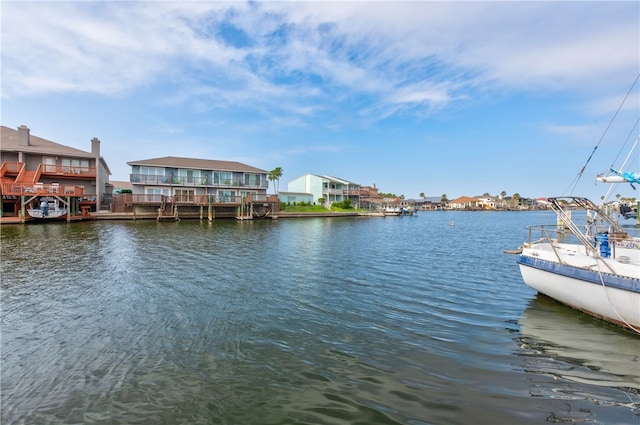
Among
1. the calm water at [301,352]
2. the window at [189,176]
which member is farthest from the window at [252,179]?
the calm water at [301,352]

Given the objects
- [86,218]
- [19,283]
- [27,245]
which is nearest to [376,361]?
[19,283]

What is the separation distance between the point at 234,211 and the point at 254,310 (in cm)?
4671

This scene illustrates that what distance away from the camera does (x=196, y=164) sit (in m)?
52.8

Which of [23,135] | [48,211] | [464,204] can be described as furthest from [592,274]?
[464,204]

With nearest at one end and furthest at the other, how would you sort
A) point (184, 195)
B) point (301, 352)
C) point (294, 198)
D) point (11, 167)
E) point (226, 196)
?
point (301, 352)
point (11, 167)
point (184, 195)
point (226, 196)
point (294, 198)

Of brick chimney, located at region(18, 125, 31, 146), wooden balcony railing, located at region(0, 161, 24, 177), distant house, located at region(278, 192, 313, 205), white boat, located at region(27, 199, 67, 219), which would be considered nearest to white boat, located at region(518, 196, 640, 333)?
white boat, located at region(27, 199, 67, 219)

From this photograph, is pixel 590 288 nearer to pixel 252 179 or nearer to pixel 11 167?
pixel 252 179

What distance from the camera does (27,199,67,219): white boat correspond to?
35.2 meters

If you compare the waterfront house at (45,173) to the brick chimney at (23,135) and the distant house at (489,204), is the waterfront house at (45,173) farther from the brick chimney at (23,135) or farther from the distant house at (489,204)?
the distant house at (489,204)

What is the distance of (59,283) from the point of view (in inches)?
462

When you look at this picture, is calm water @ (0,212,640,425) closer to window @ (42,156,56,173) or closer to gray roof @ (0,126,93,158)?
window @ (42,156,56,173)

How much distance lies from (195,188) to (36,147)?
66.9 ft

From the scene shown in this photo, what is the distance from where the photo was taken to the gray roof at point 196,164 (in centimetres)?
4856

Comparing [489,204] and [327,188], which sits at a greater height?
[327,188]
